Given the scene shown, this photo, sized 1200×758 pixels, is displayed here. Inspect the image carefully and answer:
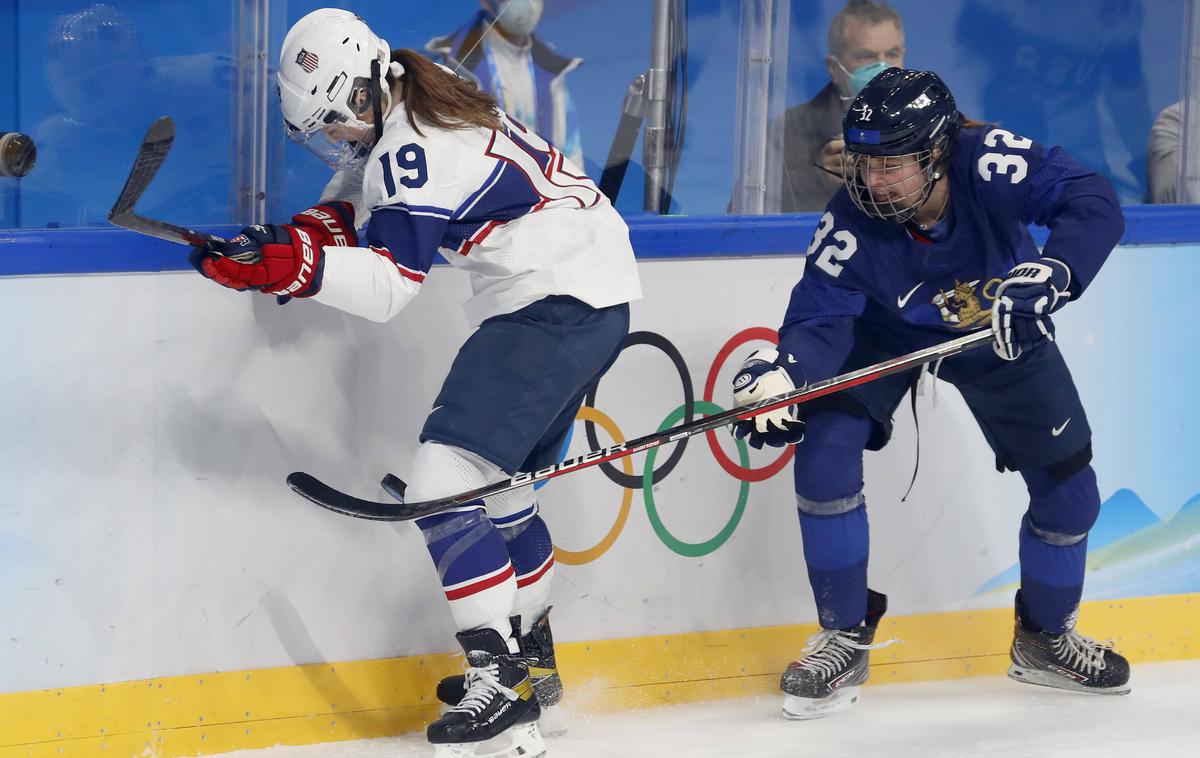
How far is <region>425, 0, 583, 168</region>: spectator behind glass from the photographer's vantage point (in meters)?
3.11

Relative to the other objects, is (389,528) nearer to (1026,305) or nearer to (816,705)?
(816,705)

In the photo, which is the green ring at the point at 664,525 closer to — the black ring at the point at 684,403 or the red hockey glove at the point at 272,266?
the black ring at the point at 684,403

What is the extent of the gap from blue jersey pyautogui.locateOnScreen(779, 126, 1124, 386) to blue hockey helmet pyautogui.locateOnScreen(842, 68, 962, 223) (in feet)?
0.30

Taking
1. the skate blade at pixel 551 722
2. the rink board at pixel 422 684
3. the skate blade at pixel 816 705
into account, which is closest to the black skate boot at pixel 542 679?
the skate blade at pixel 551 722

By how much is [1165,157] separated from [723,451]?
1398 mm

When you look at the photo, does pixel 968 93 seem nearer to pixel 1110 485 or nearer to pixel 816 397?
pixel 1110 485

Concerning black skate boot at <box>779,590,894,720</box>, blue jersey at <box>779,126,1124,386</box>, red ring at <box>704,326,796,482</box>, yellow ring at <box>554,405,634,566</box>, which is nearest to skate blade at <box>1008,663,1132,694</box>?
black skate boot at <box>779,590,894,720</box>

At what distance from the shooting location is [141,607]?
2473 millimetres

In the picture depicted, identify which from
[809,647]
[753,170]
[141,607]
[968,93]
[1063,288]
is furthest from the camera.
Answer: [968,93]

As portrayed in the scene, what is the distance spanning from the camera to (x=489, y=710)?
231 centimetres

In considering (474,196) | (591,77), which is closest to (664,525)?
(474,196)

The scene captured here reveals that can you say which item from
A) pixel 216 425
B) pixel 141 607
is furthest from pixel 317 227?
pixel 141 607

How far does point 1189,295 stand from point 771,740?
4.74 feet

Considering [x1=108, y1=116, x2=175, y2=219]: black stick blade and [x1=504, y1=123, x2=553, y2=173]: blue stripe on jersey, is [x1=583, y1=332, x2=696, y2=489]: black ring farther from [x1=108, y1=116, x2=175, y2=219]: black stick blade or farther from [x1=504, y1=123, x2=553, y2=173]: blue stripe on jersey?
[x1=108, y1=116, x2=175, y2=219]: black stick blade
